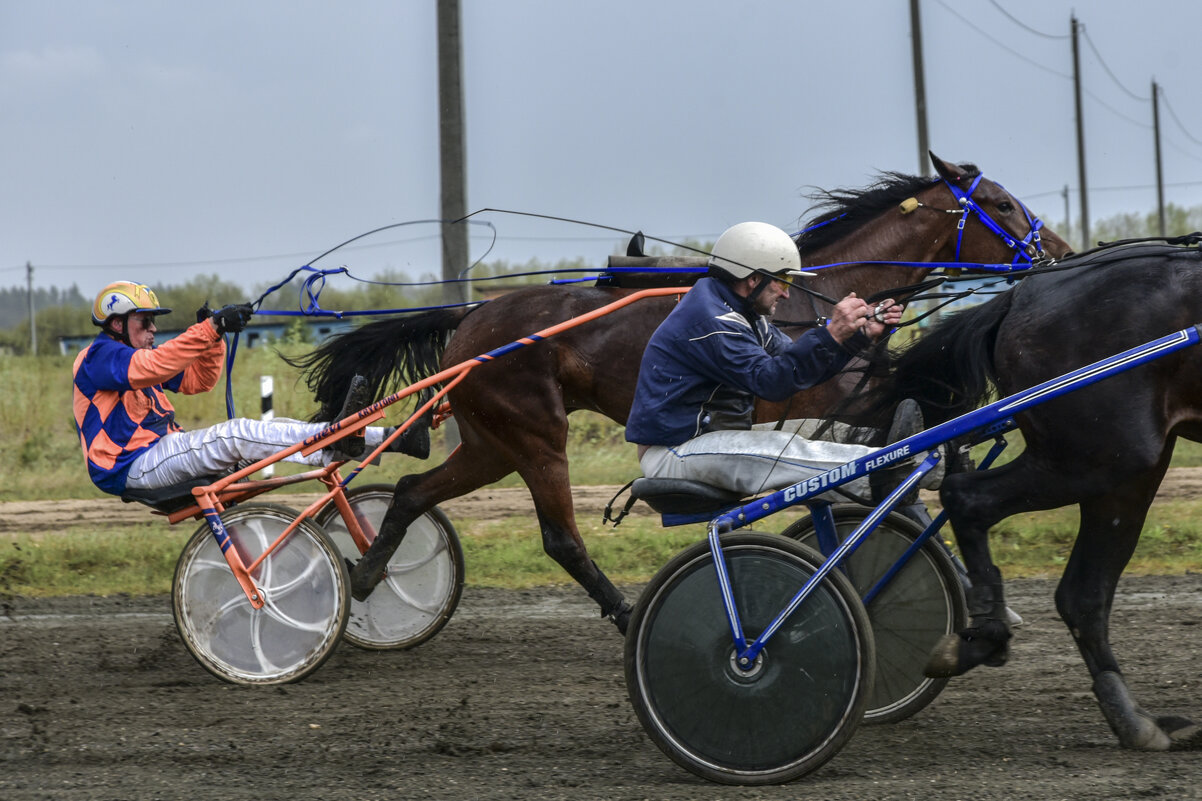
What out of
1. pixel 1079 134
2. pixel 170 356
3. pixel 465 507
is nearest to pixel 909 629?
pixel 170 356

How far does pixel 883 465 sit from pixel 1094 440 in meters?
0.64

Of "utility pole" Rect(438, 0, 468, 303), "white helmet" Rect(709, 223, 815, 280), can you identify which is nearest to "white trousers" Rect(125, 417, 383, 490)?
"white helmet" Rect(709, 223, 815, 280)

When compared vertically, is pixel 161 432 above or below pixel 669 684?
above

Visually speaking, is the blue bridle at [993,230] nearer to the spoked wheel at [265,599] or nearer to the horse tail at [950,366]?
the horse tail at [950,366]

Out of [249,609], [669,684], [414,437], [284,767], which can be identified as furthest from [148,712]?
[669,684]

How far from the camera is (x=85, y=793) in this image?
3.69 m

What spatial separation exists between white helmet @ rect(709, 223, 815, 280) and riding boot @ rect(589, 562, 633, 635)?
1865mm

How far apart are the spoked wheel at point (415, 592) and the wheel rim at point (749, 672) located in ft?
7.57

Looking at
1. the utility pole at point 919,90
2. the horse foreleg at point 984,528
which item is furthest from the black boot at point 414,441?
the utility pole at point 919,90

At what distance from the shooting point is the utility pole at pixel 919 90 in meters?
14.6

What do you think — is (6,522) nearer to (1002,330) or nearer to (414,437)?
(414,437)

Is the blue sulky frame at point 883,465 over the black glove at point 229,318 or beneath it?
beneath

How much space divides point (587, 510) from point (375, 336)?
2864mm

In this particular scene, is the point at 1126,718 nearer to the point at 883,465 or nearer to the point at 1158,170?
the point at 883,465
